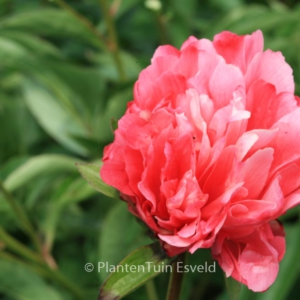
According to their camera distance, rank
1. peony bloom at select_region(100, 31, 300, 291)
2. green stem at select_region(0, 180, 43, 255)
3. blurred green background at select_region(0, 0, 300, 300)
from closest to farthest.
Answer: peony bloom at select_region(100, 31, 300, 291)
green stem at select_region(0, 180, 43, 255)
blurred green background at select_region(0, 0, 300, 300)

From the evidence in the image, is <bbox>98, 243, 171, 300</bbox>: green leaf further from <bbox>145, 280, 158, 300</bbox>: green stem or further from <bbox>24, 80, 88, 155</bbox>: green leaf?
<bbox>24, 80, 88, 155</bbox>: green leaf

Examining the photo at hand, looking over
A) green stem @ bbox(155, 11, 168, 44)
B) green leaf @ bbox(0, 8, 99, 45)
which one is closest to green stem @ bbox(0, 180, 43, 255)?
green leaf @ bbox(0, 8, 99, 45)

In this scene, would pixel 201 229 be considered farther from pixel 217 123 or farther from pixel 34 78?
pixel 34 78

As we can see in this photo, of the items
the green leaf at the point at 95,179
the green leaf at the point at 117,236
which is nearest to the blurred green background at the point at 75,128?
the green leaf at the point at 117,236

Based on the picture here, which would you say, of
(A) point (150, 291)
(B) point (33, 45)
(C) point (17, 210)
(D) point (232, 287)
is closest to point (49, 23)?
(B) point (33, 45)

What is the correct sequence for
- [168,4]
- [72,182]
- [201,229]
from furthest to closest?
[168,4], [72,182], [201,229]

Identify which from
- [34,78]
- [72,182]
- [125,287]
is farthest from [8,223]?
[125,287]
